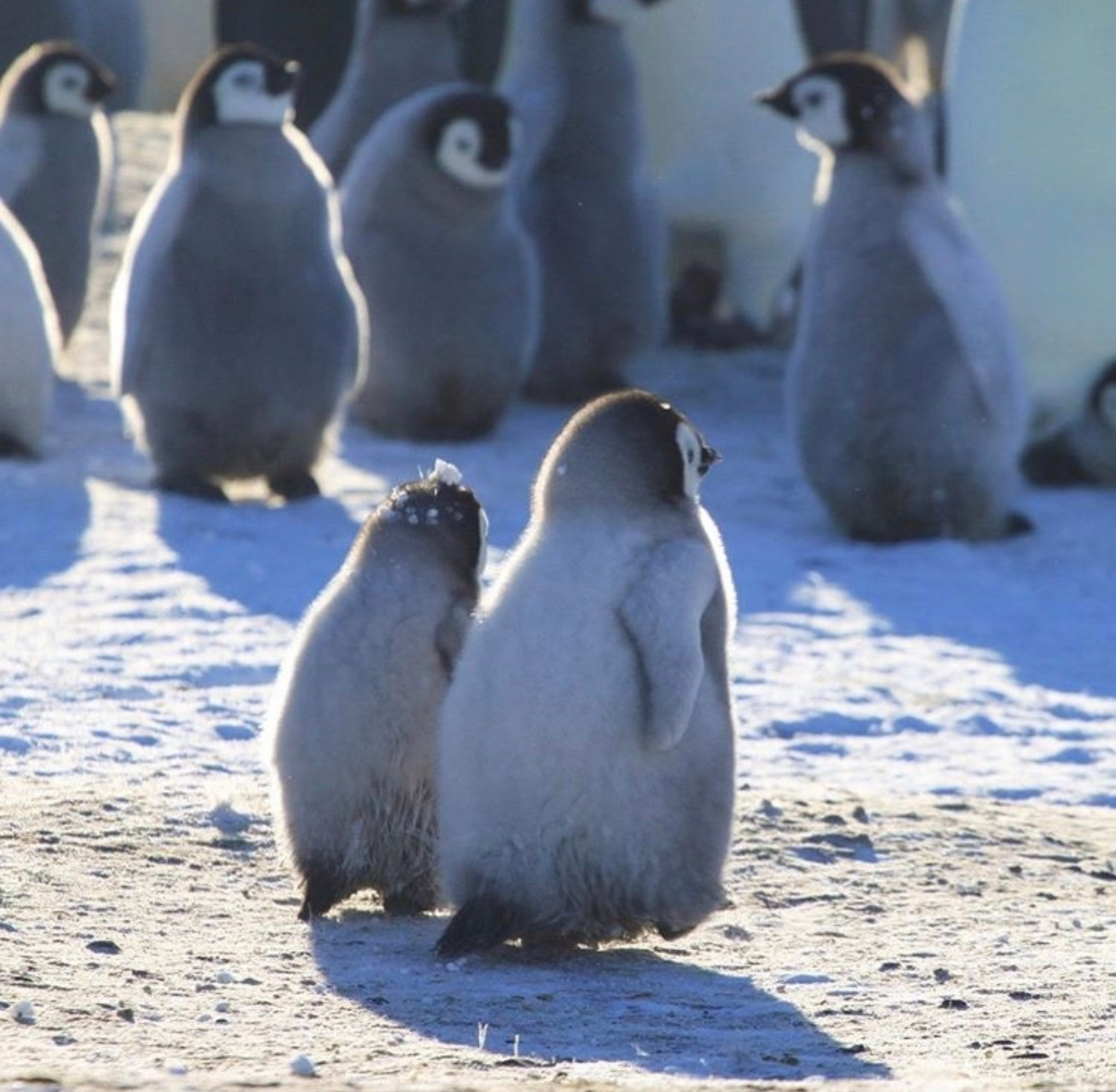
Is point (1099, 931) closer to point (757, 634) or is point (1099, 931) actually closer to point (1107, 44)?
point (757, 634)

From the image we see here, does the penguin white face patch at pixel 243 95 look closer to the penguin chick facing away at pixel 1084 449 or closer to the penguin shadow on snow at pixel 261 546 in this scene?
the penguin shadow on snow at pixel 261 546

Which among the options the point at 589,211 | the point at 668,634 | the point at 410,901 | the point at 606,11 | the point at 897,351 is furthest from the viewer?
the point at 606,11

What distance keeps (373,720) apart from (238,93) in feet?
13.3

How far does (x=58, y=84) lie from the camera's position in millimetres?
9672

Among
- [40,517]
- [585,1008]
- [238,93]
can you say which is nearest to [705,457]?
[585,1008]

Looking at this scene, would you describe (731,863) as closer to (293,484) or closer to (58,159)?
(293,484)

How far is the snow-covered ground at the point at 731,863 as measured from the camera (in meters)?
3.24

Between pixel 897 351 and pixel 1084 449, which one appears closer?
pixel 897 351

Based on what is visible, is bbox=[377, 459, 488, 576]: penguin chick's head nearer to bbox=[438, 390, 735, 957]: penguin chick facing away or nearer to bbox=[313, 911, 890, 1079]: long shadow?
Answer: bbox=[438, 390, 735, 957]: penguin chick facing away

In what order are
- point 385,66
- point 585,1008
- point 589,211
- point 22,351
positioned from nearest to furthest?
1. point 585,1008
2. point 22,351
3. point 589,211
4. point 385,66

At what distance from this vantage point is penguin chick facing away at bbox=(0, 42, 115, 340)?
31.6 ft

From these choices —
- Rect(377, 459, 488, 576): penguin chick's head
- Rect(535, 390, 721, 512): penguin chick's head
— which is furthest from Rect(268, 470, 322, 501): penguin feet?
Rect(535, 390, 721, 512): penguin chick's head

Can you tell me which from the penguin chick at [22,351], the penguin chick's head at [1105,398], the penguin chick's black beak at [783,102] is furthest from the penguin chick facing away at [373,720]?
the penguin chick's head at [1105,398]

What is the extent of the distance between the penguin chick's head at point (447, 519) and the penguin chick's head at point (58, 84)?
5715 millimetres
